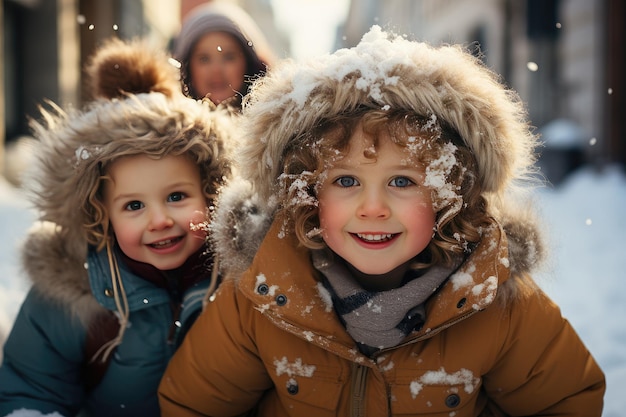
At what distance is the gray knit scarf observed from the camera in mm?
1706

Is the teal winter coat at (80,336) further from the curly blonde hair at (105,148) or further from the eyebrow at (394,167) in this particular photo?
the eyebrow at (394,167)

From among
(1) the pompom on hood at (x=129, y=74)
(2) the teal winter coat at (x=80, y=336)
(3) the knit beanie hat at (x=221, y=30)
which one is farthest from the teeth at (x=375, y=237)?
(3) the knit beanie hat at (x=221, y=30)

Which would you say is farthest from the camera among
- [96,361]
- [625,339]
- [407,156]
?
[625,339]

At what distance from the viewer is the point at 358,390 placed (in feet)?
5.80

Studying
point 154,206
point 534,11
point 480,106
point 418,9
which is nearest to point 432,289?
point 480,106

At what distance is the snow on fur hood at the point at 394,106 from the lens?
5.26 ft

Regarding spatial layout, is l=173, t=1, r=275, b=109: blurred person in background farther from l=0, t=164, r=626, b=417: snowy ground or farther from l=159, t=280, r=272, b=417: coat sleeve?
l=159, t=280, r=272, b=417: coat sleeve

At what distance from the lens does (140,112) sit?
2.05m

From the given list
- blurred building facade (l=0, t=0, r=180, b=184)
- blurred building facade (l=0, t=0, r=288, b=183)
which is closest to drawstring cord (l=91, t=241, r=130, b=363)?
blurred building facade (l=0, t=0, r=288, b=183)

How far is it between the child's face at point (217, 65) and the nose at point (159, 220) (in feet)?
2.76

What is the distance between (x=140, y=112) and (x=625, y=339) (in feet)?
8.10

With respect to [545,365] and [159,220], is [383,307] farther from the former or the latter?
[159,220]

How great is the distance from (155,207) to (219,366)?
51 cm

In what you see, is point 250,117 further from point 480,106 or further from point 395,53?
point 480,106
